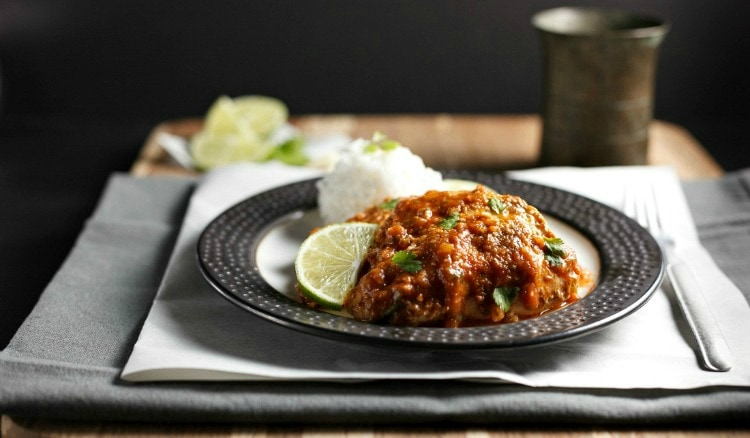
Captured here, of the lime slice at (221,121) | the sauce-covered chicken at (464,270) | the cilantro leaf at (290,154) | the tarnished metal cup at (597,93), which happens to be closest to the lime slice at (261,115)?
the lime slice at (221,121)

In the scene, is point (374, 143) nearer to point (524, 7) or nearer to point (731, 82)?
point (524, 7)

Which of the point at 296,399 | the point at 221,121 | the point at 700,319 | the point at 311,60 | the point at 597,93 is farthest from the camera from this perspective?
the point at 311,60

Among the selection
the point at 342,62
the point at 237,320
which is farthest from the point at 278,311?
the point at 342,62

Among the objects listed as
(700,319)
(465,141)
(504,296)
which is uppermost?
(504,296)

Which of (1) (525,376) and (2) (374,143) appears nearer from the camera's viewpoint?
(1) (525,376)

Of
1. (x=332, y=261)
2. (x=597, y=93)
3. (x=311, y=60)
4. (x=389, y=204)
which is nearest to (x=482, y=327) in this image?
(x=332, y=261)

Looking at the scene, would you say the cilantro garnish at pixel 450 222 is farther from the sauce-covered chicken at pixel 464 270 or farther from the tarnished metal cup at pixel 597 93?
the tarnished metal cup at pixel 597 93

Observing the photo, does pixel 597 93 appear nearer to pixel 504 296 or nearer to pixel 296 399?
pixel 504 296
